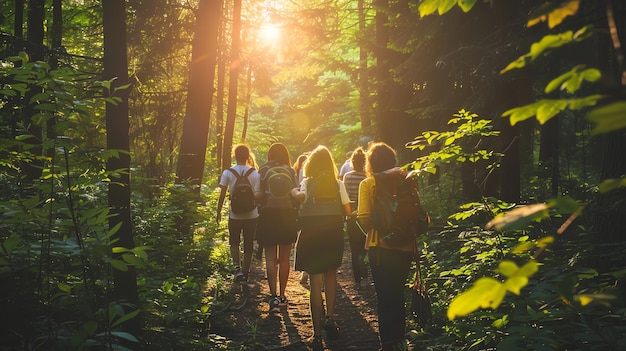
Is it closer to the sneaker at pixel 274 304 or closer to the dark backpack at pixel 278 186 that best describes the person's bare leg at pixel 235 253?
the dark backpack at pixel 278 186

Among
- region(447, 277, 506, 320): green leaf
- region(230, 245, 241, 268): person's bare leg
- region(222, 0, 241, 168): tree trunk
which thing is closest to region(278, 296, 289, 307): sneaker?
region(230, 245, 241, 268): person's bare leg

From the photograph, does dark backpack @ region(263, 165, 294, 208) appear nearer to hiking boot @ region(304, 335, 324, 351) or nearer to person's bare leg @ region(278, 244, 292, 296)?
person's bare leg @ region(278, 244, 292, 296)

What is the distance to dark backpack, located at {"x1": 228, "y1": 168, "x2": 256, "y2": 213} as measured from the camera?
9.33 metres

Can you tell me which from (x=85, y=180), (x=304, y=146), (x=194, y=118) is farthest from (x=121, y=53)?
(x=304, y=146)

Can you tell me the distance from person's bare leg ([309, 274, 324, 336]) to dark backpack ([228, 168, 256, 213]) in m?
2.53

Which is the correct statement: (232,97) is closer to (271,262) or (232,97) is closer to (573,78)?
(271,262)

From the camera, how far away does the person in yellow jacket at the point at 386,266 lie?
5992 millimetres

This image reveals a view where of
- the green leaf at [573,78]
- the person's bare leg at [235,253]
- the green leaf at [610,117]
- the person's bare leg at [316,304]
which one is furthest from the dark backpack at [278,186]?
the green leaf at [610,117]

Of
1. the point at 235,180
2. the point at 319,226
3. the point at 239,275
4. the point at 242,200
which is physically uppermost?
the point at 235,180

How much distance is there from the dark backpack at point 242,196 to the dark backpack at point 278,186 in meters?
0.41

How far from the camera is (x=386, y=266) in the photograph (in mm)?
6004

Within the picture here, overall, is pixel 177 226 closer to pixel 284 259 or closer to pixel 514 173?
pixel 284 259

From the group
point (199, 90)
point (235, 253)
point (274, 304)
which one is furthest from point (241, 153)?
point (274, 304)

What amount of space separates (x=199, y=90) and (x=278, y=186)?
10.2 feet
